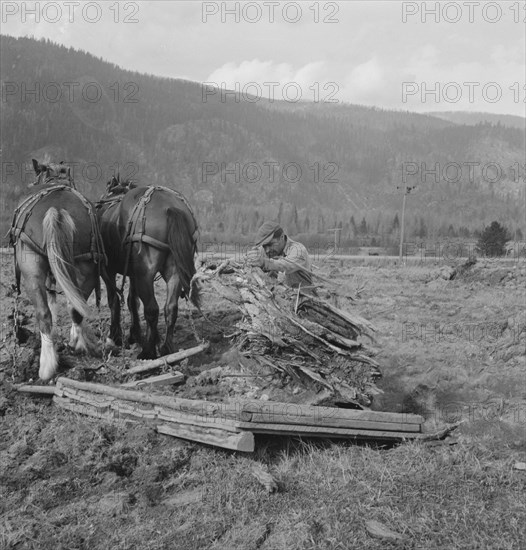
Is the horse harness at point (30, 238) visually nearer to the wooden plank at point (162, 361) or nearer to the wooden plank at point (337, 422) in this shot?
the wooden plank at point (162, 361)

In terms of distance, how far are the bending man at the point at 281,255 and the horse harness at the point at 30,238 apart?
1947mm

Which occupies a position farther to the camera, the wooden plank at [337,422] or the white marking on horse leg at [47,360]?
the white marking on horse leg at [47,360]

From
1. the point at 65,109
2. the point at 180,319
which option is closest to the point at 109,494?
the point at 180,319

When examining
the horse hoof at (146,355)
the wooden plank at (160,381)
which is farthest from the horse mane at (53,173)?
the wooden plank at (160,381)

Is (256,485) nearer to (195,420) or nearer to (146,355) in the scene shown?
(195,420)

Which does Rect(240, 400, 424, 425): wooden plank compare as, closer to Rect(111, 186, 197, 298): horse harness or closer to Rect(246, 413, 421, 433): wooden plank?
Rect(246, 413, 421, 433): wooden plank

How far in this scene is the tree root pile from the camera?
16.3 feet

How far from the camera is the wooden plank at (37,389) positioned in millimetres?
5262

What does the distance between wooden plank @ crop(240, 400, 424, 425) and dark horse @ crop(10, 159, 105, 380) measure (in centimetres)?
242

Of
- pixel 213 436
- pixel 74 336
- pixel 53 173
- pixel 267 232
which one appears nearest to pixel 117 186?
pixel 53 173

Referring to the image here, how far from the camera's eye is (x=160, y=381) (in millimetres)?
5223

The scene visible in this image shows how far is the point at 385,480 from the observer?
3.93 metres

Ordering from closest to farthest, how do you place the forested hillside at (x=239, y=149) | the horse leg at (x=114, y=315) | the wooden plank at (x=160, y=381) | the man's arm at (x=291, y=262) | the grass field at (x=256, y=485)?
the grass field at (x=256, y=485) → the wooden plank at (x=160, y=381) → the man's arm at (x=291, y=262) → the horse leg at (x=114, y=315) → the forested hillside at (x=239, y=149)

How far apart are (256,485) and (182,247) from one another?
358 cm
